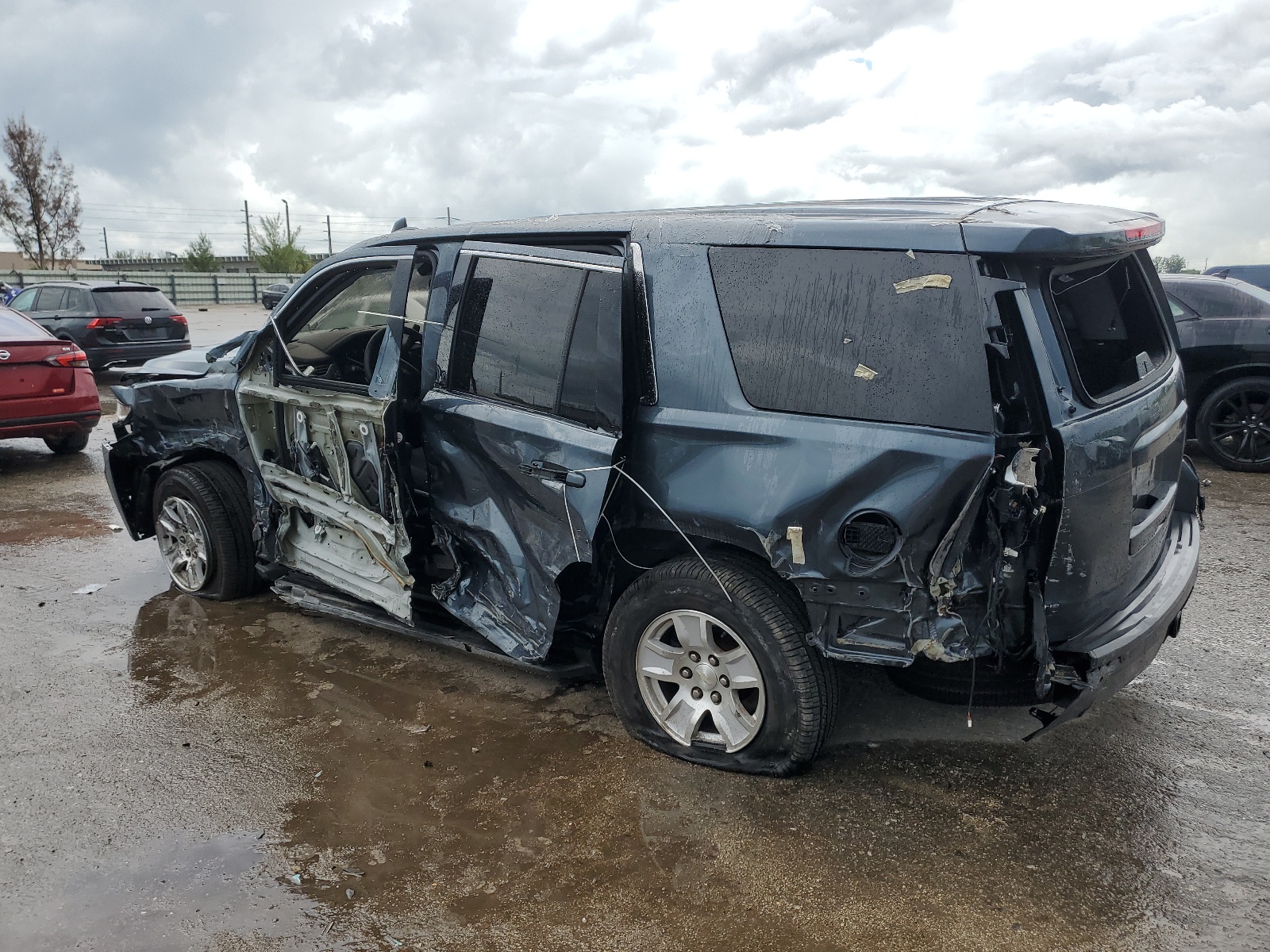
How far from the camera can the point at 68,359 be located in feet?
28.1

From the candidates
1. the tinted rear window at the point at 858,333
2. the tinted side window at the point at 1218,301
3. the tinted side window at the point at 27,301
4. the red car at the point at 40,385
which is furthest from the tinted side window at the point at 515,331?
the tinted side window at the point at 27,301

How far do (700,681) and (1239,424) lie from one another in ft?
22.3

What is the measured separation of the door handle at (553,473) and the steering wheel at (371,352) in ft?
3.46

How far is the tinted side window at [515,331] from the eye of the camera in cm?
352

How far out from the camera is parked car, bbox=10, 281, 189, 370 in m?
14.3

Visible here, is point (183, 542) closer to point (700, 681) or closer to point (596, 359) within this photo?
point (596, 359)

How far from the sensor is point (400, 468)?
3857 mm

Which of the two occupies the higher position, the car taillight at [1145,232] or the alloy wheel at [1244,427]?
the car taillight at [1145,232]

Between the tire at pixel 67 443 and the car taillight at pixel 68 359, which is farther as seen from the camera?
the tire at pixel 67 443

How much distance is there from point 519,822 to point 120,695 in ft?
6.96

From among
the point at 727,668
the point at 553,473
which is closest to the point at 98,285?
the point at 553,473

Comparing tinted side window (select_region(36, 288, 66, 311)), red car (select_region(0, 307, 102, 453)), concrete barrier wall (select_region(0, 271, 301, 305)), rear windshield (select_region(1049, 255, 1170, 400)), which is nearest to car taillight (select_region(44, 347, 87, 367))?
red car (select_region(0, 307, 102, 453))

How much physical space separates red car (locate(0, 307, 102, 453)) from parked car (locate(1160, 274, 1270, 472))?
9.50 metres

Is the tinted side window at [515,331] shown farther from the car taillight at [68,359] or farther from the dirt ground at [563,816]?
the car taillight at [68,359]
